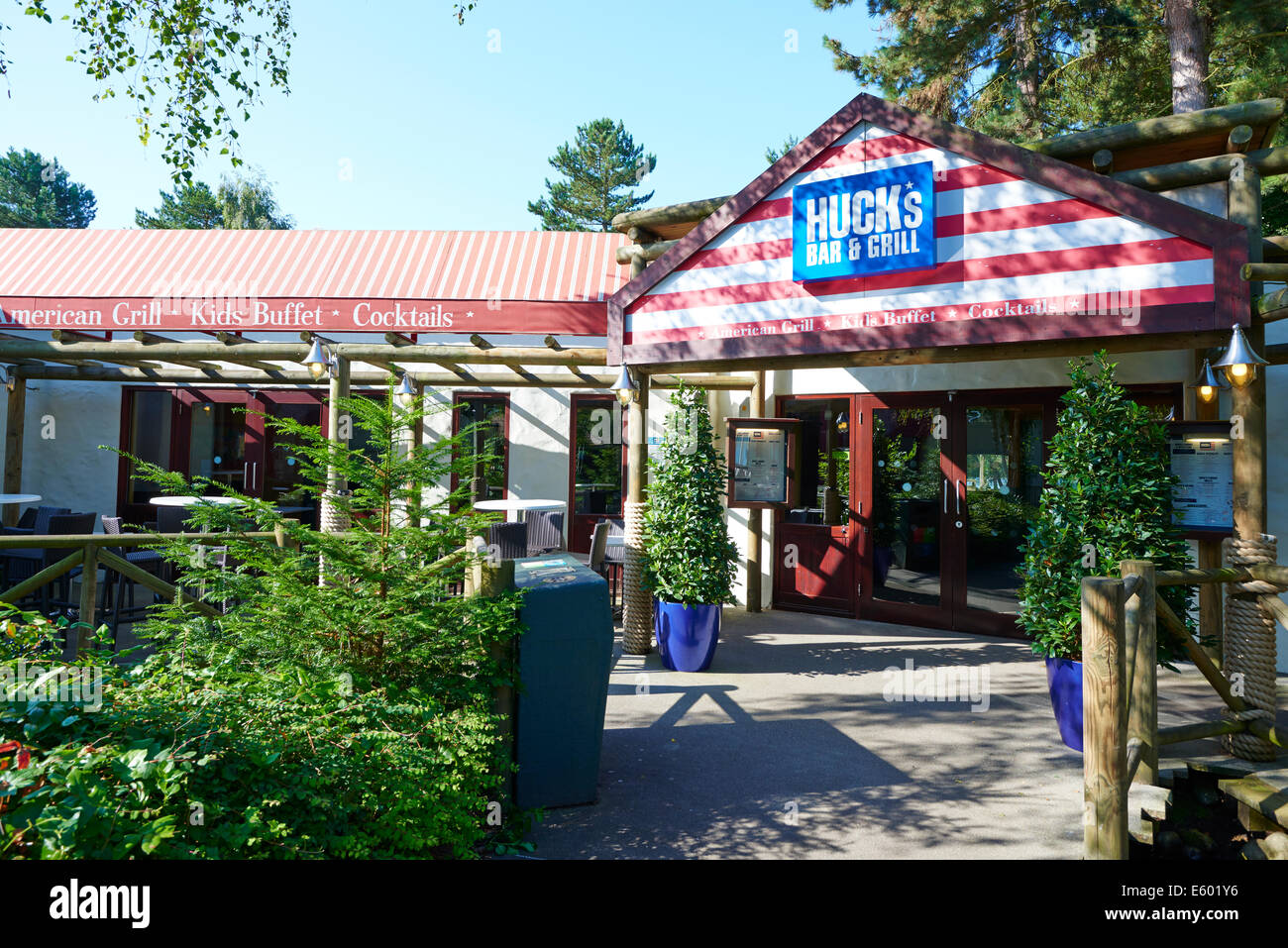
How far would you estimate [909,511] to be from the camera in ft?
27.2

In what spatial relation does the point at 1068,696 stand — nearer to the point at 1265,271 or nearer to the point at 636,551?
the point at 1265,271

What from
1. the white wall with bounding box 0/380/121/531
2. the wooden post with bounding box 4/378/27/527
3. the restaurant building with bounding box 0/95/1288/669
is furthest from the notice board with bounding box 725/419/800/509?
the wooden post with bounding box 4/378/27/527

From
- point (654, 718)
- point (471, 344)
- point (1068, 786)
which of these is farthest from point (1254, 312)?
point (471, 344)

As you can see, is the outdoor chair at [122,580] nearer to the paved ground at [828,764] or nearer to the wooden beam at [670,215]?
the paved ground at [828,764]

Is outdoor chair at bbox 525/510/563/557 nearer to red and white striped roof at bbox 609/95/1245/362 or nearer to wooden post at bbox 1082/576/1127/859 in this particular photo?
red and white striped roof at bbox 609/95/1245/362

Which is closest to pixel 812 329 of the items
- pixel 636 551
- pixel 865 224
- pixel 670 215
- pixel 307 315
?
pixel 865 224

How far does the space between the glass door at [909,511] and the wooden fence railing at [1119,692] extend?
3.86m

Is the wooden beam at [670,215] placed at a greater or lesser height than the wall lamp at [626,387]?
greater

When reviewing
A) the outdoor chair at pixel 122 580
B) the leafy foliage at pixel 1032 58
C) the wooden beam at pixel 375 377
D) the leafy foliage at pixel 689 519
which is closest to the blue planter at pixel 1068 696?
the leafy foliage at pixel 689 519

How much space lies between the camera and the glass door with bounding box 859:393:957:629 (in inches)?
318

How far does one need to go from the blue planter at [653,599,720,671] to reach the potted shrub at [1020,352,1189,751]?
2.37 meters

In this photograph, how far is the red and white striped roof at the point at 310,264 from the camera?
11453 mm
